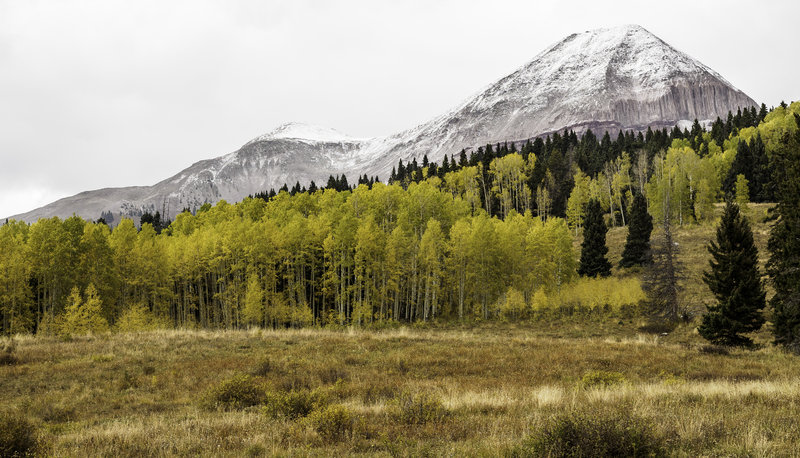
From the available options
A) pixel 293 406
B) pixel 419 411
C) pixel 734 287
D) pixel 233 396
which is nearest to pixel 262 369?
pixel 233 396

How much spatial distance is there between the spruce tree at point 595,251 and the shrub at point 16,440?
60628 mm

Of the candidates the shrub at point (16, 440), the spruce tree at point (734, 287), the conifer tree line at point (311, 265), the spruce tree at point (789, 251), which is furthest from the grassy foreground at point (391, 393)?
the conifer tree line at point (311, 265)

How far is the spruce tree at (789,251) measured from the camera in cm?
2261

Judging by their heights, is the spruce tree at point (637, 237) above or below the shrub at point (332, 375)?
above

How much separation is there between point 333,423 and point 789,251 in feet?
85.8

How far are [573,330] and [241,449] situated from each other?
3850 cm

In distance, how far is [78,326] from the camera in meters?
42.1

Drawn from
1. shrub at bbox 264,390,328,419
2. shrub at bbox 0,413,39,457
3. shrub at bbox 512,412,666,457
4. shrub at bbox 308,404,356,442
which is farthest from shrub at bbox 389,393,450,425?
shrub at bbox 0,413,39,457

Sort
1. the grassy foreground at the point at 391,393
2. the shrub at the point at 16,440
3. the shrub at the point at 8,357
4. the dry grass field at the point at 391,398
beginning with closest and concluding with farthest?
the shrub at the point at 16,440 < the dry grass field at the point at 391,398 < the grassy foreground at the point at 391,393 < the shrub at the point at 8,357

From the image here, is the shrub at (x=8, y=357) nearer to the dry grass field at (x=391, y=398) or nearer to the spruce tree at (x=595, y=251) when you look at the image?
the dry grass field at (x=391, y=398)

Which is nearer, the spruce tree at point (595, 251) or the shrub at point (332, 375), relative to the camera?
the shrub at point (332, 375)

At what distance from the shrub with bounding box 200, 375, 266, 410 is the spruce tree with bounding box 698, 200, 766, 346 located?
28318mm

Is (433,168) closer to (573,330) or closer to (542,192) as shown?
(542,192)

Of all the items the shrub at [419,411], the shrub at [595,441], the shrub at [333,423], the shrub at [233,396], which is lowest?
the shrub at [233,396]
